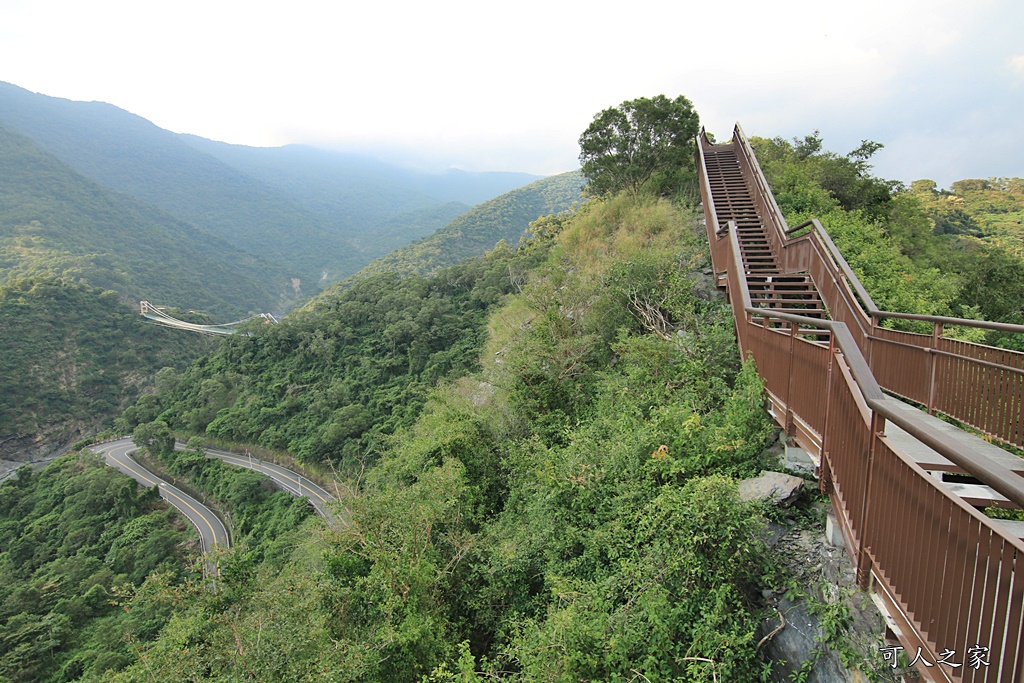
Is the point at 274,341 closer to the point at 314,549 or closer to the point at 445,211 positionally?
the point at 314,549

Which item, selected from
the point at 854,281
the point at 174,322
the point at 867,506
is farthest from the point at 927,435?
the point at 174,322

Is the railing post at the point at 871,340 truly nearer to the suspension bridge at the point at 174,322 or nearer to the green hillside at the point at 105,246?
the suspension bridge at the point at 174,322

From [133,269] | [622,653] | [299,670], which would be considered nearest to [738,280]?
[622,653]

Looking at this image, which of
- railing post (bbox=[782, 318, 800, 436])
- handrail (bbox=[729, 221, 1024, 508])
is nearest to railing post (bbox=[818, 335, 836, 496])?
handrail (bbox=[729, 221, 1024, 508])

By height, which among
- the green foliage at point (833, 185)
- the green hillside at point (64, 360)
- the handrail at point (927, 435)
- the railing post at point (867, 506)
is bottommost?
the green hillside at point (64, 360)

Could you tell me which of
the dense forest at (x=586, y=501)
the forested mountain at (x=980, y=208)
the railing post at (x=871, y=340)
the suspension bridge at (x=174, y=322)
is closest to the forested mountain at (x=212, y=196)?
the suspension bridge at (x=174, y=322)

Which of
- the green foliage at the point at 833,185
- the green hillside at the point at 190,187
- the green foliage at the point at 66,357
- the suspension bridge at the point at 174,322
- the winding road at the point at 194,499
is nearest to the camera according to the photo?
the green foliage at the point at 833,185
